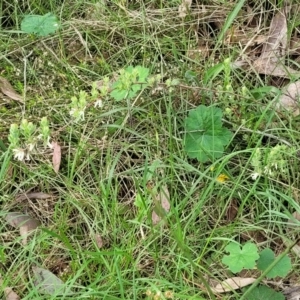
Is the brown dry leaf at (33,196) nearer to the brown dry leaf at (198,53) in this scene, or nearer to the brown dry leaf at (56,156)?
the brown dry leaf at (56,156)

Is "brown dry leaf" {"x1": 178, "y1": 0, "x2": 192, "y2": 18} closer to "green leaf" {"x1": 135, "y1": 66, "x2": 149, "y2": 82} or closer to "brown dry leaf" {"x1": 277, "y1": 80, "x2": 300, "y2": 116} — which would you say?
"green leaf" {"x1": 135, "y1": 66, "x2": 149, "y2": 82}

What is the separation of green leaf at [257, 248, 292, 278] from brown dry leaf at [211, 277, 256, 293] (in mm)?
55

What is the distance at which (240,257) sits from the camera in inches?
75.1

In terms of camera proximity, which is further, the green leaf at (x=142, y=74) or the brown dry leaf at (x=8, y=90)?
the brown dry leaf at (x=8, y=90)

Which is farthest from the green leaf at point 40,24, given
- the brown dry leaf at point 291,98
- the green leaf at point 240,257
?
the green leaf at point 240,257

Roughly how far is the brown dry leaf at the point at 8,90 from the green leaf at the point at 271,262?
3.64 feet

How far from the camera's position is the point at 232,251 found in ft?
6.34

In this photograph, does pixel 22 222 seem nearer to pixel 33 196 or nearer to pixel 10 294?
pixel 33 196

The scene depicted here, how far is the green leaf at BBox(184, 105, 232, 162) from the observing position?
2194 mm

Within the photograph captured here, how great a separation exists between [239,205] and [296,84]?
55 centimetres

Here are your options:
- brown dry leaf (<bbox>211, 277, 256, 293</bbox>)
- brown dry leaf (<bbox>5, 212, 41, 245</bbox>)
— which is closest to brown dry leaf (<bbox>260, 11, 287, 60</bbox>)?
brown dry leaf (<bbox>211, 277, 256, 293</bbox>)

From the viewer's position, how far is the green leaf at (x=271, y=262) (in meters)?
1.89

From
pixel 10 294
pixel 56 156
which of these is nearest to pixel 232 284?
pixel 10 294

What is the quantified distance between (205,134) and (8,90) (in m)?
0.81
